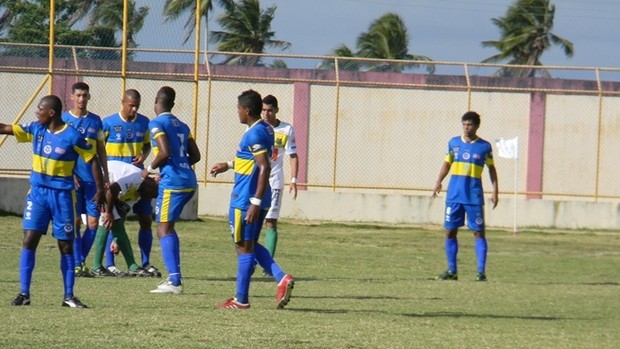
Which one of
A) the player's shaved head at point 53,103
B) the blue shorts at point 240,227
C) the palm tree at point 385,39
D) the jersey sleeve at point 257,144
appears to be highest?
the palm tree at point 385,39

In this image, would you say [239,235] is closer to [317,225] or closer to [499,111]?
[317,225]

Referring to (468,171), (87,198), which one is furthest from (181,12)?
(87,198)

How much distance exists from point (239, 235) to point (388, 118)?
26.3 m

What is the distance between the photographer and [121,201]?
14922 mm

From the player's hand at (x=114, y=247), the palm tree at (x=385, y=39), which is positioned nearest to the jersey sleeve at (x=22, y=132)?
the player's hand at (x=114, y=247)

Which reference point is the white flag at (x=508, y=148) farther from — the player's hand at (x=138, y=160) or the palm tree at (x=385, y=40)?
the palm tree at (x=385, y=40)

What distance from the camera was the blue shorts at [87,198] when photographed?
1446cm

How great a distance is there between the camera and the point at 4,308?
1088 centimetres

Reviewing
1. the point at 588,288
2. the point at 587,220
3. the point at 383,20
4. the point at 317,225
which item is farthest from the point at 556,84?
the point at 383,20

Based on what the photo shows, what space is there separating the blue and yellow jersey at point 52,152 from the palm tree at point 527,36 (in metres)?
66.9

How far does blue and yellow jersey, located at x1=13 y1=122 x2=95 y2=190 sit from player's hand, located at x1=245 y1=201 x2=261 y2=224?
5.03 feet

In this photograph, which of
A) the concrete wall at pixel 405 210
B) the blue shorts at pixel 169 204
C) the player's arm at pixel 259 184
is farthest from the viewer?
the concrete wall at pixel 405 210

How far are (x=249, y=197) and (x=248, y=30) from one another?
56.1 meters

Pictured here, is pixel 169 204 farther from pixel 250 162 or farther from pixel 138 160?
pixel 138 160
